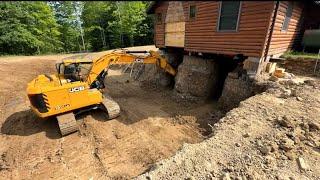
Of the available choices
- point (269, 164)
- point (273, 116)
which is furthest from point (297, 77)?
point (269, 164)

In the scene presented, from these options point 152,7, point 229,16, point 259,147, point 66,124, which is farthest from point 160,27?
point 259,147

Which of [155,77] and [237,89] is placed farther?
[155,77]

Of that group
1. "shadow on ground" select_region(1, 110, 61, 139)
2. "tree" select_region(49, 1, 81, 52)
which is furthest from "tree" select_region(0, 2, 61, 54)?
"shadow on ground" select_region(1, 110, 61, 139)

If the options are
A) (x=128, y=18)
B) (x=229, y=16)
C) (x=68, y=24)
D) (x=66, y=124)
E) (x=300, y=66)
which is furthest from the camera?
(x=68, y=24)

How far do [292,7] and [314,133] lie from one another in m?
7.04

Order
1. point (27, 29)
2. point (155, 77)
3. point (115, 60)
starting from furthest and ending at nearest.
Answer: point (27, 29) < point (155, 77) < point (115, 60)

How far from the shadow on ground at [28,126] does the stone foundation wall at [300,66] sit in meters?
10.6

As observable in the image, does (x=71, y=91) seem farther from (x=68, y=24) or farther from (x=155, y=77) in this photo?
(x=68, y=24)

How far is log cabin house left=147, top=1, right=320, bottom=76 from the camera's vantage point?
786cm

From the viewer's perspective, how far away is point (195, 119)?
29.2 feet

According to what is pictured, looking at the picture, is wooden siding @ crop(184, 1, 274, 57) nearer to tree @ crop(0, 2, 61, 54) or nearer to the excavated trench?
the excavated trench

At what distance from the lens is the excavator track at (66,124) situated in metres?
7.55

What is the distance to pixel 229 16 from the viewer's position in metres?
8.61

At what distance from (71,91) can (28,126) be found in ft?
A: 8.39
